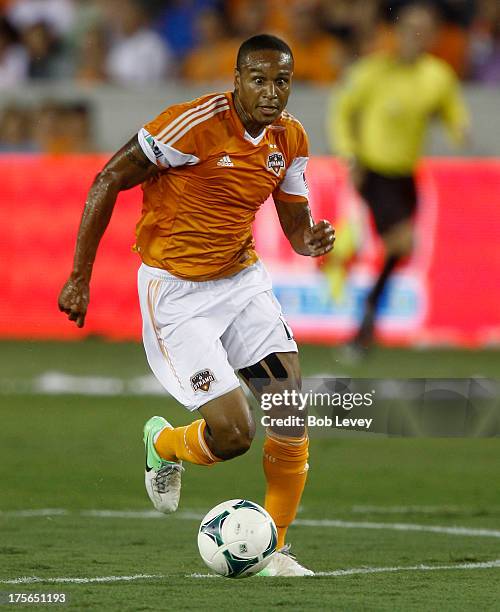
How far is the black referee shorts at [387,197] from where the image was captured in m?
12.7

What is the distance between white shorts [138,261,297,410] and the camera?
19.6 ft

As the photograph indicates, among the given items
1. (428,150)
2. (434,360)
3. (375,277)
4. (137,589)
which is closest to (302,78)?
(428,150)

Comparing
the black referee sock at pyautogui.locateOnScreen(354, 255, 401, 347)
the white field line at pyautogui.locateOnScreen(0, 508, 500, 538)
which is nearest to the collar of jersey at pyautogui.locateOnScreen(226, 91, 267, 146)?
the white field line at pyautogui.locateOnScreen(0, 508, 500, 538)

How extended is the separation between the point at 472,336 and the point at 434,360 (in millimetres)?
1101

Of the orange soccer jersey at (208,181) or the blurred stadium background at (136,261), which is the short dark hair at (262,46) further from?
the blurred stadium background at (136,261)

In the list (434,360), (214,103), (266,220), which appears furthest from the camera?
(266,220)

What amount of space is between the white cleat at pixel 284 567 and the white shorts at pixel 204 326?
682mm

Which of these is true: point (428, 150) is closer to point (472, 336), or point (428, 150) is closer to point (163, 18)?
point (472, 336)

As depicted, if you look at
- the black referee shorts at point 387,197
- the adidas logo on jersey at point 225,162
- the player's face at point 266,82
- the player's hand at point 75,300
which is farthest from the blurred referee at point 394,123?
the player's hand at point 75,300

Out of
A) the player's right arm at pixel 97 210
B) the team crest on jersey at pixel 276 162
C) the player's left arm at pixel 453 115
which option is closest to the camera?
the player's right arm at pixel 97 210

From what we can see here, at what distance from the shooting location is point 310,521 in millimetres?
7020

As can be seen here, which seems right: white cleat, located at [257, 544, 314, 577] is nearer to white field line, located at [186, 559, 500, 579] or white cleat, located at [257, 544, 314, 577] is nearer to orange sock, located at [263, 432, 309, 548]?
white field line, located at [186, 559, 500, 579]

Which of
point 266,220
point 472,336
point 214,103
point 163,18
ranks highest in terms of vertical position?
point 214,103

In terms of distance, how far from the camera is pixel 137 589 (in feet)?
17.3
